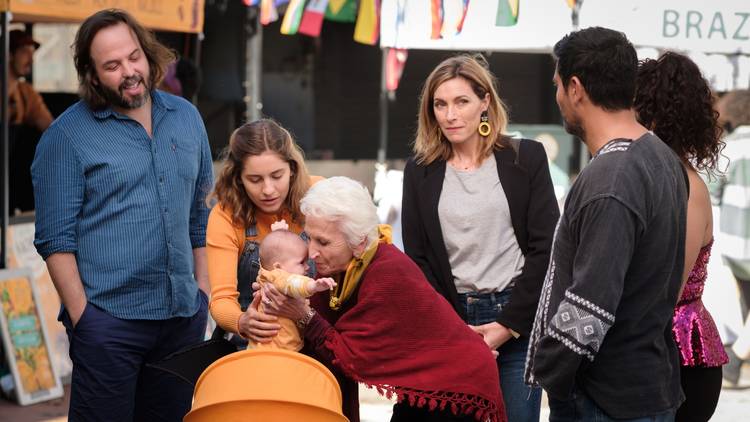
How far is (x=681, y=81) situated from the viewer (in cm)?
316

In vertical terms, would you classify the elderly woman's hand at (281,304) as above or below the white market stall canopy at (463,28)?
below

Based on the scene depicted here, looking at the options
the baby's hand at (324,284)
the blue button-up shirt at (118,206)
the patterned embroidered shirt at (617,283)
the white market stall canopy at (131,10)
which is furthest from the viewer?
the white market stall canopy at (131,10)

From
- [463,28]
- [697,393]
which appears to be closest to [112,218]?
[697,393]

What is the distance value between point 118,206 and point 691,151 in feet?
6.00

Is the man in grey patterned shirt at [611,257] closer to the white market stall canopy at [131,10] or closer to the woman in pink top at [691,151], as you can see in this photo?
the woman in pink top at [691,151]

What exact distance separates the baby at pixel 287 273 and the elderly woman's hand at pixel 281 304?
2 cm

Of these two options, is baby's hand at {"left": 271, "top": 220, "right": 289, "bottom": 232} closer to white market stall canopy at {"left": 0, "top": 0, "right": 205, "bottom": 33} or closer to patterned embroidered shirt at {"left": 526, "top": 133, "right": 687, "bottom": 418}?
patterned embroidered shirt at {"left": 526, "top": 133, "right": 687, "bottom": 418}

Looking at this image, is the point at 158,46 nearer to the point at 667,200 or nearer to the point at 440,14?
the point at 667,200

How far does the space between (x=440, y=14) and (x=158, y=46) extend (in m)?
3.27

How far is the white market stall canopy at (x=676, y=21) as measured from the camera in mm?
6762

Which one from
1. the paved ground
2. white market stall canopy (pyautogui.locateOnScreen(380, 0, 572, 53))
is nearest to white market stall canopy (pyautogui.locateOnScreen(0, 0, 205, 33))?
white market stall canopy (pyautogui.locateOnScreen(380, 0, 572, 53))

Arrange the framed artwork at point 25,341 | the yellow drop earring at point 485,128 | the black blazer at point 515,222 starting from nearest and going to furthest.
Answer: the black blazer at point 515,222 → the yellow drop earring at point 485,128 → the framed artwork at point 25,341

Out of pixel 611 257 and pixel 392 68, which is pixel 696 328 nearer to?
pixel 611 257

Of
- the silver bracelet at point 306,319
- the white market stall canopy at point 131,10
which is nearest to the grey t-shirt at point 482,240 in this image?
the silver bracelet at point 306,319
